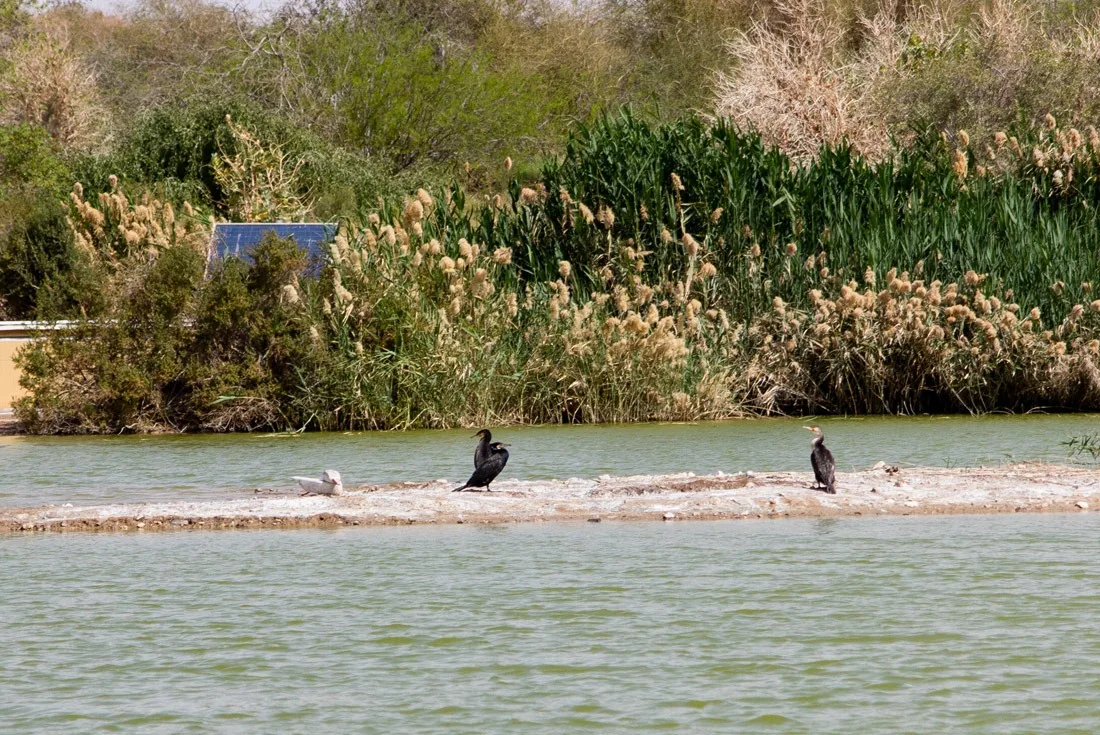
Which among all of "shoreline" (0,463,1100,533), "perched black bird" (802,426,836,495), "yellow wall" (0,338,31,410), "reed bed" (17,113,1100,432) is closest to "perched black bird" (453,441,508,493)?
"shoreline" (0,463,1100,533)

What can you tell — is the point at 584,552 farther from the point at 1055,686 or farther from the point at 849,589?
the point at 1055,686

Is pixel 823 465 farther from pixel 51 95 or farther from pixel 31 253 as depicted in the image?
pixel 51 95

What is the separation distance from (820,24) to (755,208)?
2104 cm

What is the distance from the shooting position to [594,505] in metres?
13.3

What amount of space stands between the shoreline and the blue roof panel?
8652 mm

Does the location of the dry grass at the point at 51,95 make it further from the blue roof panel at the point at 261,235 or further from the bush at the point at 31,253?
the blue roof panel at the point at 261,235

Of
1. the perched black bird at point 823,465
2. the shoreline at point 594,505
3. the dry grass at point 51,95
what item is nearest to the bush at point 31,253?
the shoreline at point 594,505

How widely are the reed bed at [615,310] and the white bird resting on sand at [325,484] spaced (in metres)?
6.79

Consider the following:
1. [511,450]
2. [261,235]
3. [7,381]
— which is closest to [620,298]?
[511,450]

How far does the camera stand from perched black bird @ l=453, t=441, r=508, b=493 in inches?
529

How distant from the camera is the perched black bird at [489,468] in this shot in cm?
1344

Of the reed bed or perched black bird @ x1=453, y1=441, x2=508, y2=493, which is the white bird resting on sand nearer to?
perched black bird @ x1=453, y1=441, x2=508, y2=493

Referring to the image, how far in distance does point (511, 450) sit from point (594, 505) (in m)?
4.62

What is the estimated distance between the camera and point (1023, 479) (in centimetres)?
1408
